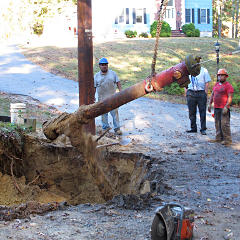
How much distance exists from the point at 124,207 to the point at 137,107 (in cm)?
1019

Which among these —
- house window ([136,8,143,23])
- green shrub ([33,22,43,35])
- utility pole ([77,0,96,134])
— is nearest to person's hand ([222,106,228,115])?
utility pole ([77,0,96,134])

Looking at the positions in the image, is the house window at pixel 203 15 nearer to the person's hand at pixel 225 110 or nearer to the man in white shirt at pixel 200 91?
the man in white shirt at pixel 200 91

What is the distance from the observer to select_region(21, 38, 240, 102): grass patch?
21.4 m

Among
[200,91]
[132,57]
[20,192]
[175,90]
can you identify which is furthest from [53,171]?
[132,57]

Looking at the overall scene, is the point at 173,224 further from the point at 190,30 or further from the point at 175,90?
the point at 190,30

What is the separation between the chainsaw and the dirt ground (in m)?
0.29

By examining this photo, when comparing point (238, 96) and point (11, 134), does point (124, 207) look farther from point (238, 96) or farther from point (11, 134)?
point (238, 96)

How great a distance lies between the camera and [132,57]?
81.3 feet

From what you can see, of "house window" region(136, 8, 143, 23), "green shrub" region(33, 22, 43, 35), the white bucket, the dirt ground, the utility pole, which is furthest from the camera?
"house window" region(136, 8, 143, 23)

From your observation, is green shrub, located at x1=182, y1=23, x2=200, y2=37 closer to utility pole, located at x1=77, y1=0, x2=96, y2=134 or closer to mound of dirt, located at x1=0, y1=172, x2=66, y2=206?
utility pole, located at x1=77, y1=0, x2=96, y2=134

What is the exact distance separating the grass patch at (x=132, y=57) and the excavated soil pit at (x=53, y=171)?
36.1 ft

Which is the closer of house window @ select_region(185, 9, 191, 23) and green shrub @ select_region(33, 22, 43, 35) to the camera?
green shrub @ select_region(33, 22, 43, 35)

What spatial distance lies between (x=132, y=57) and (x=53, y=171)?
17959 millimetres

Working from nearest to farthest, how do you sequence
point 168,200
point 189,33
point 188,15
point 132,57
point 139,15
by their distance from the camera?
1. point 168,200
2. point 132,57
3. point 189,33
4. point 139,15
5. point 188,15
